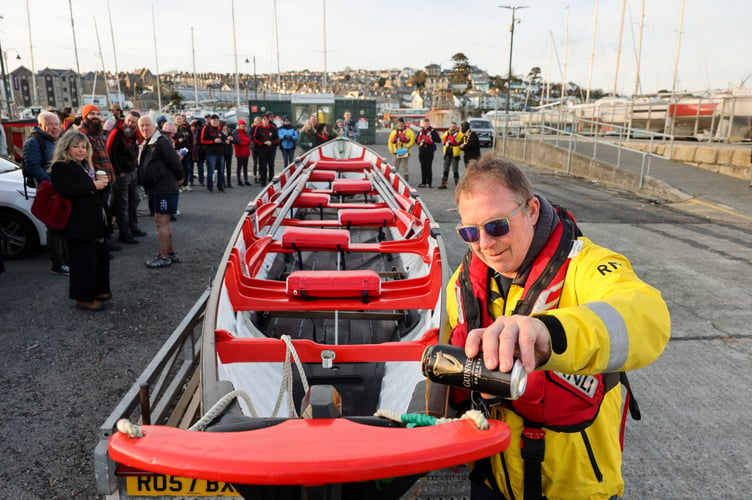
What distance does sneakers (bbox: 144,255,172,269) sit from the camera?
7.17 meters

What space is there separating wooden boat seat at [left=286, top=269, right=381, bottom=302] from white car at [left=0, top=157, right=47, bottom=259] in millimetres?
5276

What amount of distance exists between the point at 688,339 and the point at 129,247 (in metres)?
7.76

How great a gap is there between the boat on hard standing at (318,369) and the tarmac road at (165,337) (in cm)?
127

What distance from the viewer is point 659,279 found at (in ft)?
22.9

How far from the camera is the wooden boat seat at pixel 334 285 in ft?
12.0

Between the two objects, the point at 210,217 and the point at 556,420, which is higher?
the point at 556,420

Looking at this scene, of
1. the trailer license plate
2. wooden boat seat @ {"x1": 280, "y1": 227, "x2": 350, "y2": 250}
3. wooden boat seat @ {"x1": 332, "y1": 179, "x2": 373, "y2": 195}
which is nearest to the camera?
the trailer license plate

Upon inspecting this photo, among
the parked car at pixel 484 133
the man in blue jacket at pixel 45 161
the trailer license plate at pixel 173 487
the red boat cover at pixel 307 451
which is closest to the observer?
the red boat cover at pixel 307 451

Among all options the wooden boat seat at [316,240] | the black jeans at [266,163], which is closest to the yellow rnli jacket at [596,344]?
the wooden boat seat at [316,240]

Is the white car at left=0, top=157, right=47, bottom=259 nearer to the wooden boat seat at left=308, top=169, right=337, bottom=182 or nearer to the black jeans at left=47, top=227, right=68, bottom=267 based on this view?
the black jeans at left=47, top=227, right=68, bottom=267

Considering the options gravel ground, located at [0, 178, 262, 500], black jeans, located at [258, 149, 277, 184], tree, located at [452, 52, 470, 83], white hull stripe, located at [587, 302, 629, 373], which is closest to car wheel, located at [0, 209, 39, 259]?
gravel ground, located at [0, 178, 262, 500]

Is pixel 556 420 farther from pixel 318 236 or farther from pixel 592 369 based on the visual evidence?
pixel 318 236

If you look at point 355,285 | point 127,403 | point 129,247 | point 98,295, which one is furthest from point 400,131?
point 127,403

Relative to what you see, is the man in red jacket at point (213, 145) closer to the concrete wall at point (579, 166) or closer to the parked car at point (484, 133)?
Answer: the concrete wall at point (579, 166)
